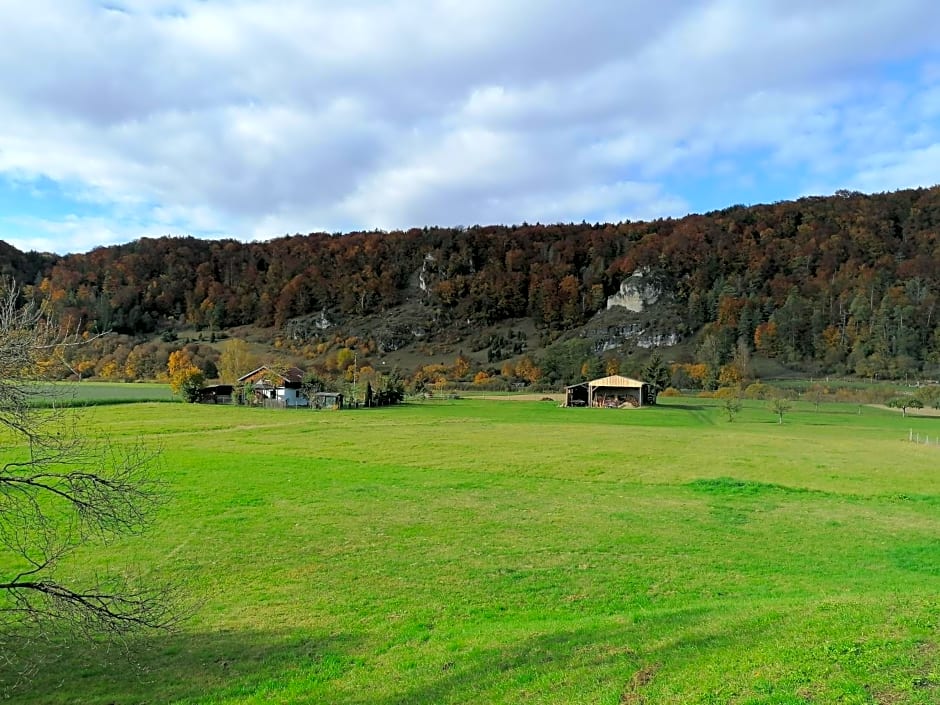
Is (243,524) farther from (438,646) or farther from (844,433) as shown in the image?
(844,433)

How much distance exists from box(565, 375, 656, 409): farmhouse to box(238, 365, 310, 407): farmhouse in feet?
130

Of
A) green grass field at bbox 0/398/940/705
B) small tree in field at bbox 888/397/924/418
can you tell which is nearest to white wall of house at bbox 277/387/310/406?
green grass field at bbox 0/398/940/705

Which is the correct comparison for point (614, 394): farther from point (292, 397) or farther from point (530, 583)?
point (530, 583)

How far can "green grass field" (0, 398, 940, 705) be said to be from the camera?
8.20 m

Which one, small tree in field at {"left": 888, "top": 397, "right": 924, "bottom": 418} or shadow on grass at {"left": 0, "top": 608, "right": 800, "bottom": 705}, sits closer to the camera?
shadow on grass at {"left": 0, "top": 608, "right": 800, "bottom": 705}

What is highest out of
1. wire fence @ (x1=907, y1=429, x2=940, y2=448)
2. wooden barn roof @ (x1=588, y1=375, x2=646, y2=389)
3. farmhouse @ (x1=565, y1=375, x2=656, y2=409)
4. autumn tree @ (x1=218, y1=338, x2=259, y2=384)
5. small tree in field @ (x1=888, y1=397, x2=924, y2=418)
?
autumn tree @ (x1=218, y1=338, x2=259, y2=384)

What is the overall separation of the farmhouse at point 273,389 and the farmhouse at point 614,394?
39530mm

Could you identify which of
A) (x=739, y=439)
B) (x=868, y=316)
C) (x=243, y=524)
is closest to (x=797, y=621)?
(x=243, y=524)

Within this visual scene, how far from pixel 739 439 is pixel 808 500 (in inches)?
978

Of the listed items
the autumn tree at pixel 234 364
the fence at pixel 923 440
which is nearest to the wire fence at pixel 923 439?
the fence at pixel 923 440

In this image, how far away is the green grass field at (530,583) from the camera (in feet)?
26.9

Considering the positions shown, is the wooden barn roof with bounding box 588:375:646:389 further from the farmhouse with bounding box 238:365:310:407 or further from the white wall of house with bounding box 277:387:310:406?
the farmhouse with bounding box 238:365:310:407

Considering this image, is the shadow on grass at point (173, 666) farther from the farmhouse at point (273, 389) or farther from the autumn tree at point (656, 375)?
the autumn tree at point (656, 375)

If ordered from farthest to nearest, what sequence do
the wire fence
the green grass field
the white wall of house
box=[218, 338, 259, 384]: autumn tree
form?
box=[218, 338, 259, 384]: autumn tree < the white wall of house < the wire fence < the green grass field
